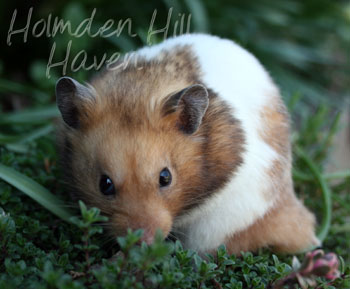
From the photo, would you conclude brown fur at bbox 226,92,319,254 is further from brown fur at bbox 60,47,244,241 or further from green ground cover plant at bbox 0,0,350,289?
brown fur at bbox 60,47,244,241

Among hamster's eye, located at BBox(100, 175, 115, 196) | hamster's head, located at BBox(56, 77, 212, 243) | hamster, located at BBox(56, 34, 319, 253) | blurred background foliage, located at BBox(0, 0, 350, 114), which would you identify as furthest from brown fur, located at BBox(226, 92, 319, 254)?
blurred background foliage, located at BBox(0, 0, 350, 114)

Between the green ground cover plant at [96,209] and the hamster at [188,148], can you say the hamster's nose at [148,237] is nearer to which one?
the hamster at [188,148]

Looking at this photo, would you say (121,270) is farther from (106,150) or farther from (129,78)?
(129,78)

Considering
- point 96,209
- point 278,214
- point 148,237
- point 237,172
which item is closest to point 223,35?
point 278,214

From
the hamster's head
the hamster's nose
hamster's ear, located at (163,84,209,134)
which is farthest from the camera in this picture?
hamster's ear, located at (163,84,209,134)

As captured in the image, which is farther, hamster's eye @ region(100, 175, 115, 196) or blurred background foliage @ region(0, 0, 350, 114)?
blurred background foliage @ region(0, 0, 350, 114)

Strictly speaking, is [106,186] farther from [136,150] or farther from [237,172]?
[237,172]

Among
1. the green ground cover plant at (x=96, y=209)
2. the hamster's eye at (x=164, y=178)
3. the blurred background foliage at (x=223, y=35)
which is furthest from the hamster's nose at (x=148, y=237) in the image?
the blurred background foliage at (x=223, y=35)

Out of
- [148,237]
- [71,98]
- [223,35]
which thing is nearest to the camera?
[148,237]
